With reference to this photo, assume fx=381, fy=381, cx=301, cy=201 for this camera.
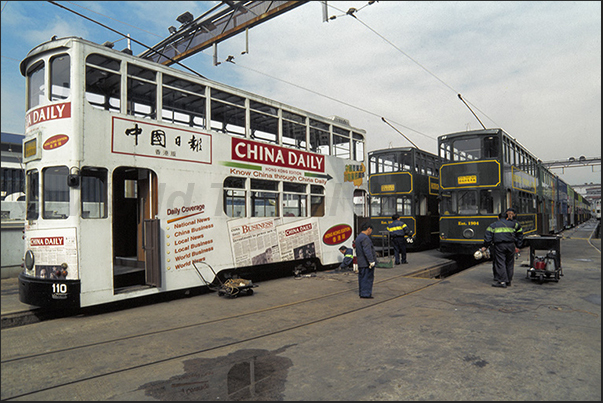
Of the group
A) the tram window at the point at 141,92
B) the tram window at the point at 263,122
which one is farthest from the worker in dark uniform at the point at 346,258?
the tram window at the point at 141,92

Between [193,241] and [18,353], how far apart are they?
354cm

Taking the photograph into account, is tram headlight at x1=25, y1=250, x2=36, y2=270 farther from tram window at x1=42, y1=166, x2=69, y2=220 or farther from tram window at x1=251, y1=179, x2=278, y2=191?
tram window at x1=251, y1=179, x2=278, y2=191

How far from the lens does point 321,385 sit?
3.71 meters

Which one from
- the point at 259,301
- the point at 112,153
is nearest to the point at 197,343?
the point at 259,301

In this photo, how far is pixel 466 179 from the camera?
44.2 feet

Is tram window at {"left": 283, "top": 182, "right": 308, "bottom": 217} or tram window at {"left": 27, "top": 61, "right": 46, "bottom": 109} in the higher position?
tram window at {"left": 27, "top": 61, "right": 46, "bottom": 109}

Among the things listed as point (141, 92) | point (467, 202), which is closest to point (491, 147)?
point (467, 202)

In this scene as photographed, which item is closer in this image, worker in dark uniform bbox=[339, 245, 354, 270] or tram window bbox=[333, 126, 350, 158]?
worker in dark uniform bbox=[339, 245, 354, 270]

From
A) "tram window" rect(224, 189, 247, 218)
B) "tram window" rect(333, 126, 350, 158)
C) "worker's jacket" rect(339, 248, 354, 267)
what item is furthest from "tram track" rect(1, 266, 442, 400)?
"tram window" rect(333, 126, 350, 158)

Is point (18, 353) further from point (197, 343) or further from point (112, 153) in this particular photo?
point (112, 153)

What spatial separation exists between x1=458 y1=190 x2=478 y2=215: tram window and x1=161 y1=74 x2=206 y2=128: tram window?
9.63 metres

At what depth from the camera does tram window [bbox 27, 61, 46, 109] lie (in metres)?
6.65

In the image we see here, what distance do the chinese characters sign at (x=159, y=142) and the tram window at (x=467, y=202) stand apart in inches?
371

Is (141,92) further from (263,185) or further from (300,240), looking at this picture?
(300,240)
